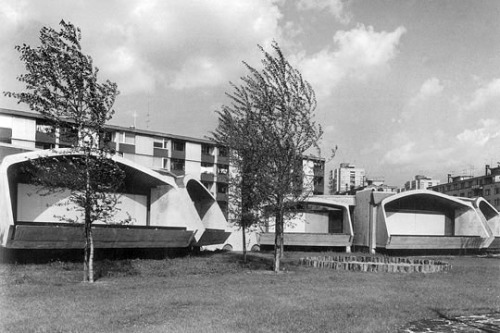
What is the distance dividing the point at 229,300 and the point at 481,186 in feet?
346

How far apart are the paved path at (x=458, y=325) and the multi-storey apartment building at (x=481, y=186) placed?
330ft

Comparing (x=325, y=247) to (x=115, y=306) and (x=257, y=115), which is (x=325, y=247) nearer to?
(x=257, y=115)

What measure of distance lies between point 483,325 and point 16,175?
23.4 meters

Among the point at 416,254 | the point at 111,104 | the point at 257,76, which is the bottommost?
the point at 416,254

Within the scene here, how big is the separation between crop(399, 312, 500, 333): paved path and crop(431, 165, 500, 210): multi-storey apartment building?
10061 cm

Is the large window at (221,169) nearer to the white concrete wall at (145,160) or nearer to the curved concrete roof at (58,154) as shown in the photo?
the white concrete wall at (145,160)

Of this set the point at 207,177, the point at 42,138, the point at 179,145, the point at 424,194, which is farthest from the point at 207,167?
the point at 424,194

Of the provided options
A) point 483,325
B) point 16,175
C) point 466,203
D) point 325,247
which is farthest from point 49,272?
point 466,203

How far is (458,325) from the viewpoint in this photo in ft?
35.2

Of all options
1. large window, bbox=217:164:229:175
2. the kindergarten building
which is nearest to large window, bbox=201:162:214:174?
the kindergarten building

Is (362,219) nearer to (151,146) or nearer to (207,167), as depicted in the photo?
(207,167)

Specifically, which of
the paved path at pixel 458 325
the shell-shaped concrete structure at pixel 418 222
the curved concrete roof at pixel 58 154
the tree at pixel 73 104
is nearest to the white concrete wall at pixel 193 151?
the shell-shaped concrete structure at pixel 418 222

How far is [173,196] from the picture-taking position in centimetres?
3284

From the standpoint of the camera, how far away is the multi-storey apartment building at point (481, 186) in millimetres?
102562
